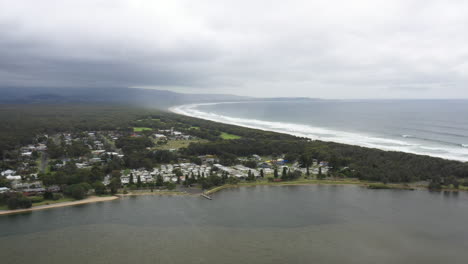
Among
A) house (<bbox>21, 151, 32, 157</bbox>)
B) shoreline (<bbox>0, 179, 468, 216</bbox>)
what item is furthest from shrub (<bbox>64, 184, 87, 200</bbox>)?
house (<bbox>21, 151, 32, 157</bbox>)

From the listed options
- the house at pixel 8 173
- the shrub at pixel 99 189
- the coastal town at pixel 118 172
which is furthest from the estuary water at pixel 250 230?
the house at pixel 8 173

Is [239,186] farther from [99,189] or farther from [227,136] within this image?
[227,136]

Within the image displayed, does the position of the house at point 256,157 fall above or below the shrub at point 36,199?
above

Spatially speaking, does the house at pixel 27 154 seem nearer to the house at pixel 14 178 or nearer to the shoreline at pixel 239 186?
the house at pixel 14 178

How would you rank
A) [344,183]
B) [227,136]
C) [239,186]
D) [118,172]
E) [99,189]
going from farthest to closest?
[227,136] < [118,172] < [344,183] < [239,186] < [99,189]

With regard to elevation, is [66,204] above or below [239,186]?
below

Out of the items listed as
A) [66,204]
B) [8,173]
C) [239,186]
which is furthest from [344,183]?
[8,173]

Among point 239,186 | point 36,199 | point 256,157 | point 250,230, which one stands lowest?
point 36,199

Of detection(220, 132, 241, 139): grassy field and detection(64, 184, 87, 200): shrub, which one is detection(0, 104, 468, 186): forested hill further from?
detection(64, 184, 87, 200): shrub
